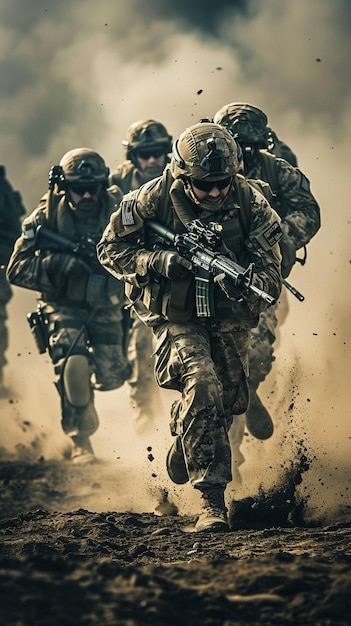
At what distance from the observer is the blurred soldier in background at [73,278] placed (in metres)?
12.6

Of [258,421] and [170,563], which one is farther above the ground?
[258,421]

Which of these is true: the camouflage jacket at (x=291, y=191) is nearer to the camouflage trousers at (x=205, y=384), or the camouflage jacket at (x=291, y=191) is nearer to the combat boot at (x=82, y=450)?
the camouflage trousers at (x=205, y=384)

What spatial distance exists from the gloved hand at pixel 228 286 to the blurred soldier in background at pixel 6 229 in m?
7.05

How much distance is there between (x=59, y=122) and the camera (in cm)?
2423

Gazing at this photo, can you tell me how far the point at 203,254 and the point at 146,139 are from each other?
633 cm

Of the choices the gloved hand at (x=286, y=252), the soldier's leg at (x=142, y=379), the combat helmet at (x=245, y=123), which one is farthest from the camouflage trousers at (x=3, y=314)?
the gloved hand at (x=286, y=252)

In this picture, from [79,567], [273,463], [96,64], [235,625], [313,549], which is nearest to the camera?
[235,625]

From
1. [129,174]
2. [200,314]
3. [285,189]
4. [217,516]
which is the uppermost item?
[129,174]

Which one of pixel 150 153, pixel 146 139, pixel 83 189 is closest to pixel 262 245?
pixel 83 189

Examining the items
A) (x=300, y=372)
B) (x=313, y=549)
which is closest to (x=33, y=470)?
(x=300, y=372)

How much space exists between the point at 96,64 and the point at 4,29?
1761 millimetres

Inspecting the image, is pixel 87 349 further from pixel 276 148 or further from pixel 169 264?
pixel 169 264

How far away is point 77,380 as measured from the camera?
12.6 meters

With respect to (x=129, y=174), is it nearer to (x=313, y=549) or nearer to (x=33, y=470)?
(x=33, y=470)
